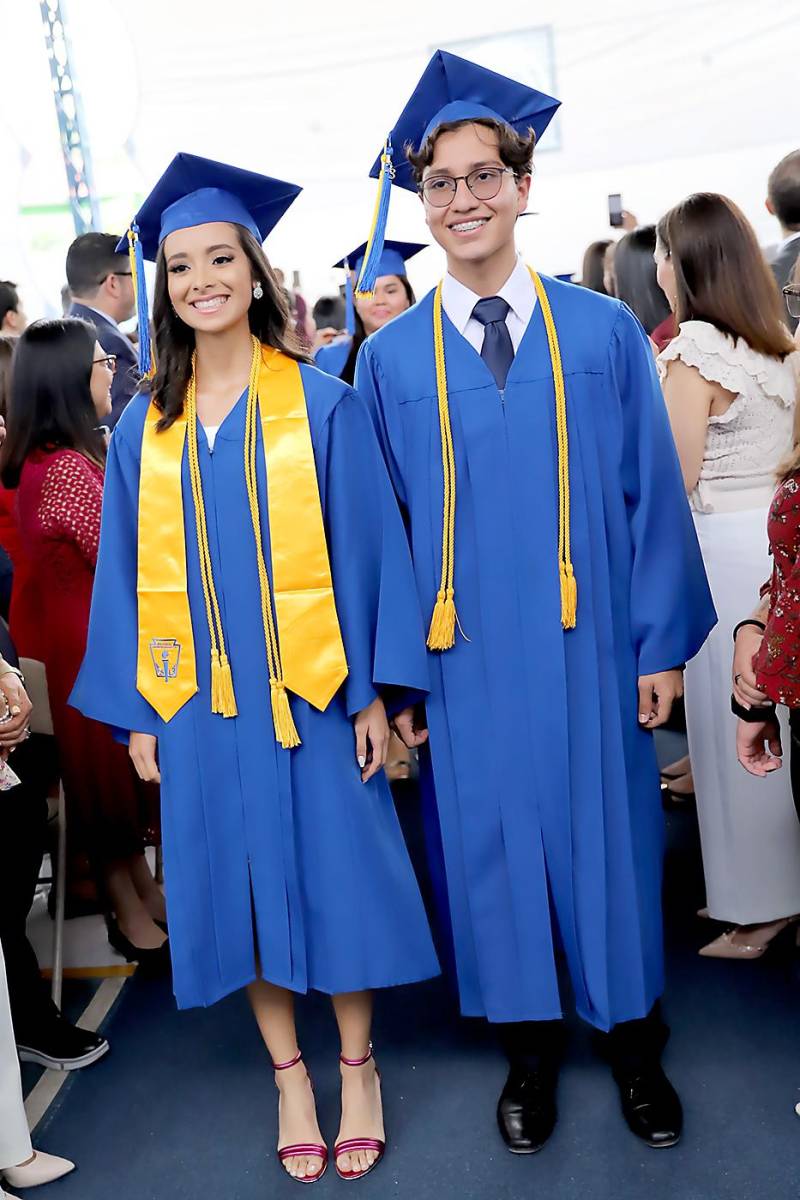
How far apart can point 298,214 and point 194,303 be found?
516cm

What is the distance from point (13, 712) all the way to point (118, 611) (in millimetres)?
258

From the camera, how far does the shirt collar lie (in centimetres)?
211

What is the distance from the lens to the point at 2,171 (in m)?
6.48

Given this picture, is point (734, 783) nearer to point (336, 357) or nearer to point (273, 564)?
point (273, 564)

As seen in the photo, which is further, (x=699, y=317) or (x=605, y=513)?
(x=699, y=317)

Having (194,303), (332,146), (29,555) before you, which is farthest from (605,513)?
(332,146)

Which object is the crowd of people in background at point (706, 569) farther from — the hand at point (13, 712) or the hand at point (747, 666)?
the hand at point (747, 666)

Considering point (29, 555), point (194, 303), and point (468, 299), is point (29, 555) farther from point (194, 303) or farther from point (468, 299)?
point (468, 299)

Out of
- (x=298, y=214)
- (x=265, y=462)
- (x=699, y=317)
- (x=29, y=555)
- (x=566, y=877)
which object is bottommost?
(x=566, y=877)

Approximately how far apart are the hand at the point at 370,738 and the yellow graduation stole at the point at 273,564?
88mm

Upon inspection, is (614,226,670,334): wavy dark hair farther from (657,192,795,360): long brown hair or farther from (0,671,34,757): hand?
(0,671,34,757): hand

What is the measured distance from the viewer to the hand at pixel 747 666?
1.87 meters

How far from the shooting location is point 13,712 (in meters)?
2.15

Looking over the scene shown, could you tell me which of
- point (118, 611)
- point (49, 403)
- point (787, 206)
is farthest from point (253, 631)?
point (787, 206)
